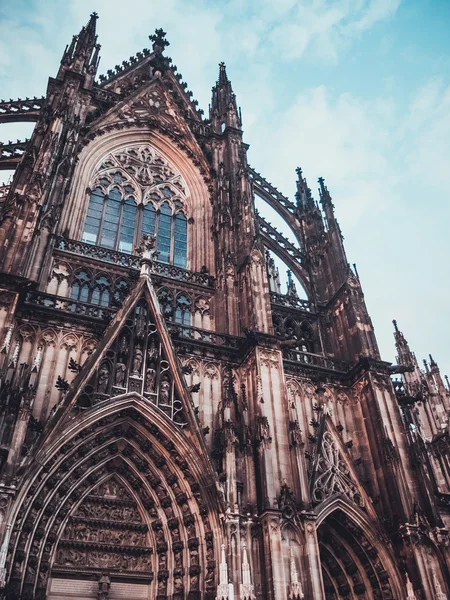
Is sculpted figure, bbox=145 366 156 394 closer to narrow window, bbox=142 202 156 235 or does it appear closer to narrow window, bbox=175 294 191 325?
narrow window, bbox=175 294 191 325

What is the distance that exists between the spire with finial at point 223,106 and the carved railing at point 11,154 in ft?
27.8

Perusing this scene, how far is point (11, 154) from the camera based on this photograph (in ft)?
64.3

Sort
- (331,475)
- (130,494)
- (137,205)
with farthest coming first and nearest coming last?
(137,205)
(331,475)
(130,494)

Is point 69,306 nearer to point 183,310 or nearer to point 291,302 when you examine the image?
point 183,310

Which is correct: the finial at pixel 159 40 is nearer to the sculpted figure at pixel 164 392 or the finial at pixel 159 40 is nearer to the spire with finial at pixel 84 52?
the spire with finial at pixel 84 52

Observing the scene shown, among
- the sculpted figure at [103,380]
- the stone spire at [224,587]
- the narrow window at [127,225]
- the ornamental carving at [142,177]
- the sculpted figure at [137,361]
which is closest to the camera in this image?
the stone spire at [224,587]

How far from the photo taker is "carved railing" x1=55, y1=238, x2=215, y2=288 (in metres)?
16.4

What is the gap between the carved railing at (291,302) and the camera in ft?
63.0

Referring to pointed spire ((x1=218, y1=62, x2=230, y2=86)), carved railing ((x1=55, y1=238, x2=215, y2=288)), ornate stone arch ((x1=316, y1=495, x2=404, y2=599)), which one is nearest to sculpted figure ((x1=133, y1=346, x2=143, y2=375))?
carved railing ((x1=55, y1=238, x2=215, y2=288))

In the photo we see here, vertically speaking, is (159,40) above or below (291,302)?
above

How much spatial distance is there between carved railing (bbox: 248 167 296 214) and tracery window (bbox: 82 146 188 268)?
3875mm

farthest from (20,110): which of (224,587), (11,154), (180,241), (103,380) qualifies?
(224,587)

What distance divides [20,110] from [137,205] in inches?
251

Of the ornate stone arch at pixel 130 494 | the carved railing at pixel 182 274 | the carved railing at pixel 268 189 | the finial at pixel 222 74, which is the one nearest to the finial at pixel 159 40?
the finial at pixel 222 74
